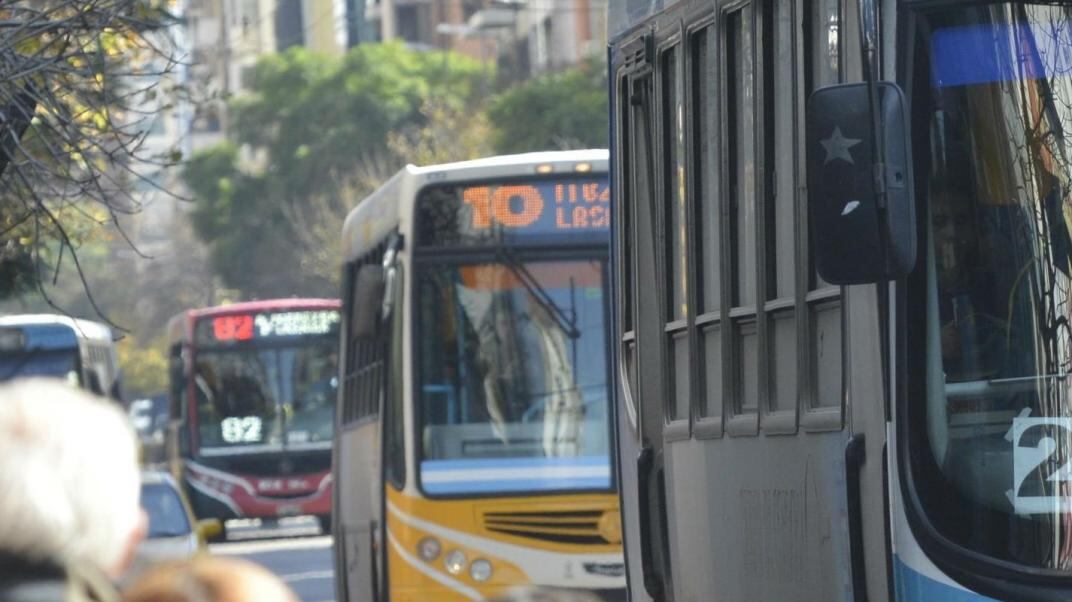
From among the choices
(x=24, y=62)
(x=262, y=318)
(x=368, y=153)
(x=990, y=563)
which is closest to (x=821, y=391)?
(x=990, y=563)

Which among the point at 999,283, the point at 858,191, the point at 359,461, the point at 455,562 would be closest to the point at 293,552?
the point at 359,461

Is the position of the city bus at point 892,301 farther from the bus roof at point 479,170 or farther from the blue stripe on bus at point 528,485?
the bus roof at point 479,170

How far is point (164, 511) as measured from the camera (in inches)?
726

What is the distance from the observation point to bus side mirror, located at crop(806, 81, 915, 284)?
512 cm

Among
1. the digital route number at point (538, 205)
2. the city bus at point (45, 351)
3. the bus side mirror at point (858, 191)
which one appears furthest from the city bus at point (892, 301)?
the city bus at point (45, 351)

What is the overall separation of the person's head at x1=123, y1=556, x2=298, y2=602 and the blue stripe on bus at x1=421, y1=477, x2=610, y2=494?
9289 millimetres

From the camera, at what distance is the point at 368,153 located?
62688 mm

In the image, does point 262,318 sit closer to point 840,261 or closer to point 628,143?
point 628,143

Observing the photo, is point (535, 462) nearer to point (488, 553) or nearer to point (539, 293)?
point (488, 553)

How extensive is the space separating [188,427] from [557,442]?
69.5 feet

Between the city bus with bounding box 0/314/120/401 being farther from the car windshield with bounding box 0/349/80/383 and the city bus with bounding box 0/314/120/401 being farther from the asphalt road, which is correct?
the asphalt road

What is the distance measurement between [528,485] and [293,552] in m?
19.2

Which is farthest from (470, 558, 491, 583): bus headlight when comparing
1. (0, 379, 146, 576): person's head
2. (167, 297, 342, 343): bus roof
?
(167, 297, 342, 343): bus roof

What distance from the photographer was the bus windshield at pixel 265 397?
105ft
